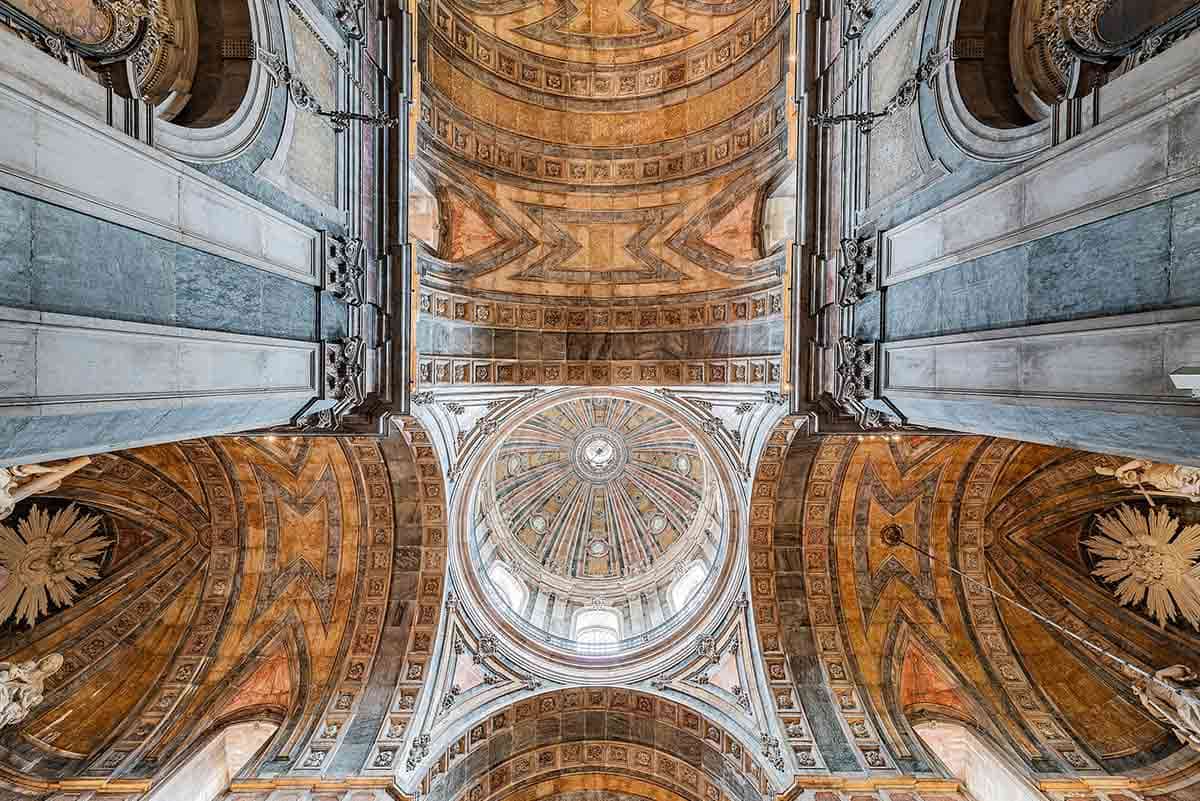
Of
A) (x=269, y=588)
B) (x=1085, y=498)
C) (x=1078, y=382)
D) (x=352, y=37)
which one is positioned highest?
→ (x=352, y=37)

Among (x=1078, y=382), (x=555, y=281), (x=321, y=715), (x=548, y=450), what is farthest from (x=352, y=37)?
(x=548, y=450)

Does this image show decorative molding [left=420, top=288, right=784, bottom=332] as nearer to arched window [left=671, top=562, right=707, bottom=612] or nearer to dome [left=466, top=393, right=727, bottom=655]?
dome [left=466, top=393, right=727, bottom=655]

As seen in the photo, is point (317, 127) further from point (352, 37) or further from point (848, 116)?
point (848, 116)

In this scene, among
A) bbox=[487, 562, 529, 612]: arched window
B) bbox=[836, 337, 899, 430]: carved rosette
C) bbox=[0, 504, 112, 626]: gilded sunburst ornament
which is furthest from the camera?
bbox=[487, 562, 529, 612]: arched window

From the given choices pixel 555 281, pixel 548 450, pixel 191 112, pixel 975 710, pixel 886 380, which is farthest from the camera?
pixel 548 450

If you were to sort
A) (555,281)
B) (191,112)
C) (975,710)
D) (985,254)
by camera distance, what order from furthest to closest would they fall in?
1. (555,281)
2. (975,710)
3. (191,112)
4. (985,254)

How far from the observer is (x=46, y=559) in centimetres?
1477

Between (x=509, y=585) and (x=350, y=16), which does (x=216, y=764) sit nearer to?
(x=509, y=585)

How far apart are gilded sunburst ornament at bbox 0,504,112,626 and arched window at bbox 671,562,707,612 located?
17.8 metres

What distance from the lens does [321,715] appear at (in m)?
14.1

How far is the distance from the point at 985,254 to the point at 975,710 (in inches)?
530

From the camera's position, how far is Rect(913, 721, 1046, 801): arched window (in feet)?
40.0

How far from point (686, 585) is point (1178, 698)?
12.3 m

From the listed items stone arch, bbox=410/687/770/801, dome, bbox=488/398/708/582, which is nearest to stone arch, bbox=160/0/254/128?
stone arch, bbox=410/687/770/801
